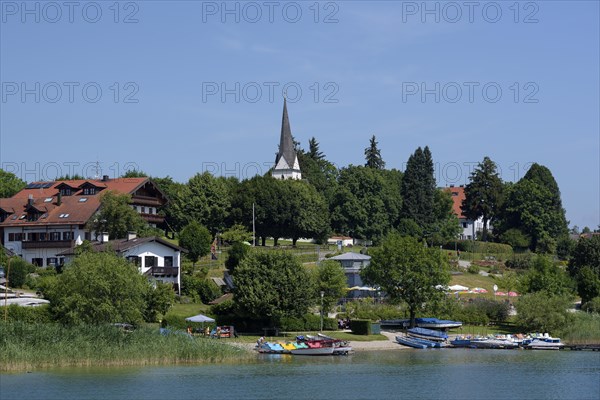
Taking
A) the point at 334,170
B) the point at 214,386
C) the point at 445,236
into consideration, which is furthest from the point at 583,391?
the point at 334,170

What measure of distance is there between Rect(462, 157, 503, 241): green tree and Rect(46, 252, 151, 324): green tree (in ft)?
283

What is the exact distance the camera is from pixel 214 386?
53.2 m

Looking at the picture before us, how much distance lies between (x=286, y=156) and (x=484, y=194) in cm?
3168

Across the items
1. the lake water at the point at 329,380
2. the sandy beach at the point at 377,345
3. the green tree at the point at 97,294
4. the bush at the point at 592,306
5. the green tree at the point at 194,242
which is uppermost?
the green tree at the point at 194,242

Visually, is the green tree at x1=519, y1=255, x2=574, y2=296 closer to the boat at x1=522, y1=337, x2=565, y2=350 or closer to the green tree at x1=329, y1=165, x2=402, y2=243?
the boat at x1=522, y1=337, x2=565, y2=350

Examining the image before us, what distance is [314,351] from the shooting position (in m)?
67.7

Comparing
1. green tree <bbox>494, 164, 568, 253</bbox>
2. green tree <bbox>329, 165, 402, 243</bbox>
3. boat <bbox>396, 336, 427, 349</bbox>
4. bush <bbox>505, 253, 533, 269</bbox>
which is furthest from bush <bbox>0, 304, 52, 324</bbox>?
green tree <bbox>494, 164, 568, 253</bbox>

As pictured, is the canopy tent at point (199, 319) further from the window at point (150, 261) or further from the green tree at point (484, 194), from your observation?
the green tree at point (484, 194)

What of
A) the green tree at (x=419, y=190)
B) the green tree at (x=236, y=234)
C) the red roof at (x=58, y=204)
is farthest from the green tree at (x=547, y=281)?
the green tree at (x=419, y=190)

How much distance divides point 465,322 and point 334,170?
88552 millimetres

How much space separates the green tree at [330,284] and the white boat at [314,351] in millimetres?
10273

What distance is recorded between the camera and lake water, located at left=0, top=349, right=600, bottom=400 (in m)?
51.1

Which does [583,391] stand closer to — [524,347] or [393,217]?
[524,347]

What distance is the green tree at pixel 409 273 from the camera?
263 ft
